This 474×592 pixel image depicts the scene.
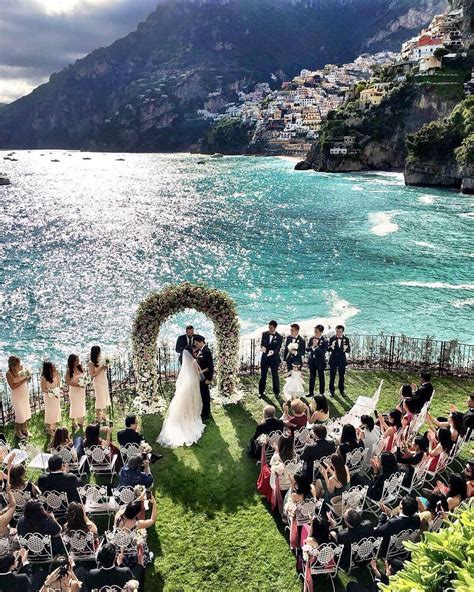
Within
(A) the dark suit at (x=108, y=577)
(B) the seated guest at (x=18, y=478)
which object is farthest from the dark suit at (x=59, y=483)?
(A) the dark suit at (x=108, y=577)

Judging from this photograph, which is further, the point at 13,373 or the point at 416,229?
the point at 416,229

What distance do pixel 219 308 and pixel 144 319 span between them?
203 cm

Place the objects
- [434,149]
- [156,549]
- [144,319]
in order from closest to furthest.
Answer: [156,549] → [144,319] → [434,149]

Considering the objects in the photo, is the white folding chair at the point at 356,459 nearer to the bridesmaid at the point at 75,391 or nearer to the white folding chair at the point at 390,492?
the white folding chair at the point at 390,492

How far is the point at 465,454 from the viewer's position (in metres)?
11.3

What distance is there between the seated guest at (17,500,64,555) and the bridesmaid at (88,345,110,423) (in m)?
5.45

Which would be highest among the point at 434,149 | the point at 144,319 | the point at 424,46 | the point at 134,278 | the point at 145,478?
the point at 424,46

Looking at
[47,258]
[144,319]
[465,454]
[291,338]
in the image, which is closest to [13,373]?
[144,319]

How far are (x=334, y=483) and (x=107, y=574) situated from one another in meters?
3.60

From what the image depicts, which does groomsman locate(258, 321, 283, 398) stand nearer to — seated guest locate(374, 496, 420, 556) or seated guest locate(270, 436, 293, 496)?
seated guest locate(270, 436, 293, 496)

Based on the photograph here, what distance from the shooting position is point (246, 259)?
45656 millimetres

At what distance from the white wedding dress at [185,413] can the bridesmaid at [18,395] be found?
3211mm

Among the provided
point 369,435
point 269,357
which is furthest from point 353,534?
point 269,357

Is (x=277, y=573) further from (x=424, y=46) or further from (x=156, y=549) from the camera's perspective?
(x=424, y=46)
